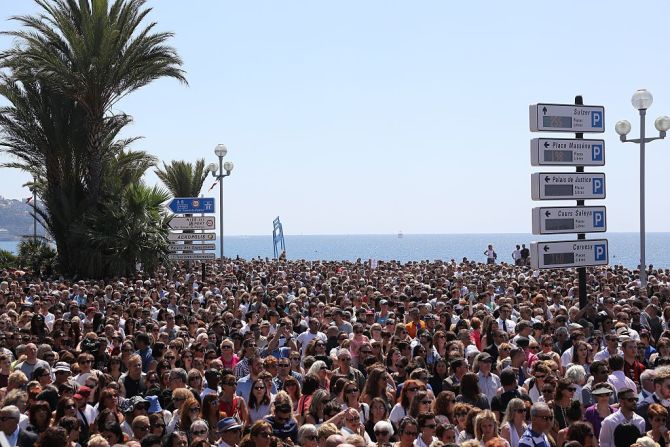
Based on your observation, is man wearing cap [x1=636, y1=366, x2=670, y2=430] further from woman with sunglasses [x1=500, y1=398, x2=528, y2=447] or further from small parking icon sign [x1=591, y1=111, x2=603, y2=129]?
small parking icon sign [x1=591, y1=111, x2=603, y2=129]

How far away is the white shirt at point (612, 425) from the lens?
7.43 metres

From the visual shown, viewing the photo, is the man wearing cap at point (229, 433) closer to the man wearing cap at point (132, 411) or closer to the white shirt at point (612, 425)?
the man wearing cap at point (132, 411)

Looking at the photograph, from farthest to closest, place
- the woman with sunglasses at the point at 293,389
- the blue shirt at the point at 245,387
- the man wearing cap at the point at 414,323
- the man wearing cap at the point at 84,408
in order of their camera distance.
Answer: the man wearing cap at the point at 414,323
the blue shirt at the point at 245,387
the woman with sunglasses at the point at 293,389
the man wearing cap at the point at 84,408

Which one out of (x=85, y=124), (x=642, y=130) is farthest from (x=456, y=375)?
(x=85, y=124)

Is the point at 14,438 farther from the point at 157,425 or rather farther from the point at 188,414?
the point at 188,414

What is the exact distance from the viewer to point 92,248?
1128 inches

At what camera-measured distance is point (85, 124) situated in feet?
97.0

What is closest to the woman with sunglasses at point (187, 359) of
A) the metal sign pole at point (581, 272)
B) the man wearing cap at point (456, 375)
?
the man wearing cap at point (456, 375)

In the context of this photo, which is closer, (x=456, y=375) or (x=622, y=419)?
(x=622, y=419)

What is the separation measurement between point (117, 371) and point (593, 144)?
32.3ft

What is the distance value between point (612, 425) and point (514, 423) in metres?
0.86

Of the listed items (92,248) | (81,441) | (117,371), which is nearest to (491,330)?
(117,371)

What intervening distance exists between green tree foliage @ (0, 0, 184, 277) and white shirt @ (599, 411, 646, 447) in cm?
2294

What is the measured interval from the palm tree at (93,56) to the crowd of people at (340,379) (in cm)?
1421
